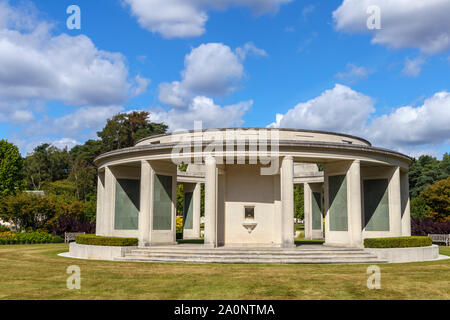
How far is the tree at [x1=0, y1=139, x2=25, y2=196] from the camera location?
63.3 metres

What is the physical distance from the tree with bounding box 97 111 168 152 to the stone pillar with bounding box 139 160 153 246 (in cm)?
5271

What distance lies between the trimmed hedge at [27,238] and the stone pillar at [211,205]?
24.7 m

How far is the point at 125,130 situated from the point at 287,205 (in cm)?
6063

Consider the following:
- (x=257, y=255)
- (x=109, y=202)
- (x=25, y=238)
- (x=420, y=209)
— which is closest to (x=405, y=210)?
(x=257, y=255)

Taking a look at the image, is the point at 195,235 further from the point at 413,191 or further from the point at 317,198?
the point at 413,191

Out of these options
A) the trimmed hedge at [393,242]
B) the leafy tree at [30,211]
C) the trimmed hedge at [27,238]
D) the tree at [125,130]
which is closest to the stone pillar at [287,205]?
the trimmed hedge at [393,242]

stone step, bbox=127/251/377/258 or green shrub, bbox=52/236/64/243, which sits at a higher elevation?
stone step, bbox=127/251/377/258

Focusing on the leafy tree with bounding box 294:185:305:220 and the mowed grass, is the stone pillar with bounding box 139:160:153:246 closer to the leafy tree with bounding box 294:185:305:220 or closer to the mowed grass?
the mowed grass

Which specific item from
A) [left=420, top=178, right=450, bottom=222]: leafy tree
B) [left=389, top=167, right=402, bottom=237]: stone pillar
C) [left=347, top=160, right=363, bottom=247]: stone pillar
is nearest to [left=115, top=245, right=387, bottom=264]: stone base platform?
[left=347, top=160, right=363, bottom=247]: stone pillar

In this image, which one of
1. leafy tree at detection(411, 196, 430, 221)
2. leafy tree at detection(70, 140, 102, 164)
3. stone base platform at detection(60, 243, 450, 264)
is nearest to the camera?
stone base platform at detection(60, 243, 450, 264)

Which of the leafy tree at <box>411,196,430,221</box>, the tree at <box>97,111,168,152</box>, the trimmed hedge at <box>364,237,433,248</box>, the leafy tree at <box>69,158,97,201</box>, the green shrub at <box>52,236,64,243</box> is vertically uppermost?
the tree at <box>97,111,168,152</box>

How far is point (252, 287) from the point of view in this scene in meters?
14.7

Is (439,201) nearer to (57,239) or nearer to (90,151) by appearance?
(57,239)
